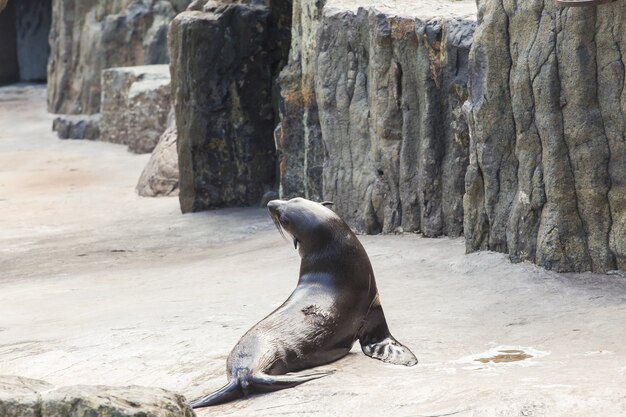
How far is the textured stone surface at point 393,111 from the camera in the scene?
762cm

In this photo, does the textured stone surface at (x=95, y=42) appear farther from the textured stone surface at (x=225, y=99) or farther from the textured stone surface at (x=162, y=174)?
the textured stone surface at (x=225, y=99)

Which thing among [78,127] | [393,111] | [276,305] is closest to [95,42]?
[78,127]

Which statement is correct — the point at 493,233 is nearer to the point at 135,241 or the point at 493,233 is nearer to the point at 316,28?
the point at 316,28

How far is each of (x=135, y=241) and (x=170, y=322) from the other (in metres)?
3.97

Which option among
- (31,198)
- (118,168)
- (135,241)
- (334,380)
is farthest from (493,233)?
(118,168)

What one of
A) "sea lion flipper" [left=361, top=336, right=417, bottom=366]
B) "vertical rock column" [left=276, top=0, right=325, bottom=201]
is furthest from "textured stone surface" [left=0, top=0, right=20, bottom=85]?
"sea lion flipper" [left=361, top=336, right=417, bottom=366]

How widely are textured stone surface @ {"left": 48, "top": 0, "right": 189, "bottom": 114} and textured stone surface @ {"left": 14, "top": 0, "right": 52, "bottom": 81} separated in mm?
4401

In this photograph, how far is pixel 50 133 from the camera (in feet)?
63.5

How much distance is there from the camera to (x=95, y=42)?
19.8 m

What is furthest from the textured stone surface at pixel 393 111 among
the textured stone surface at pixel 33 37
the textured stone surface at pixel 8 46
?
the textured stone surface at pixel 8 46

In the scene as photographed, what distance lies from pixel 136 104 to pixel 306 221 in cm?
1140

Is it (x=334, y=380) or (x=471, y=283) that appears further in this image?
(x=471, y=283)

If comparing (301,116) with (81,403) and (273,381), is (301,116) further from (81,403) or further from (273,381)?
(81,403)

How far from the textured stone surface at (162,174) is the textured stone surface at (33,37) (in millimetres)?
13705
